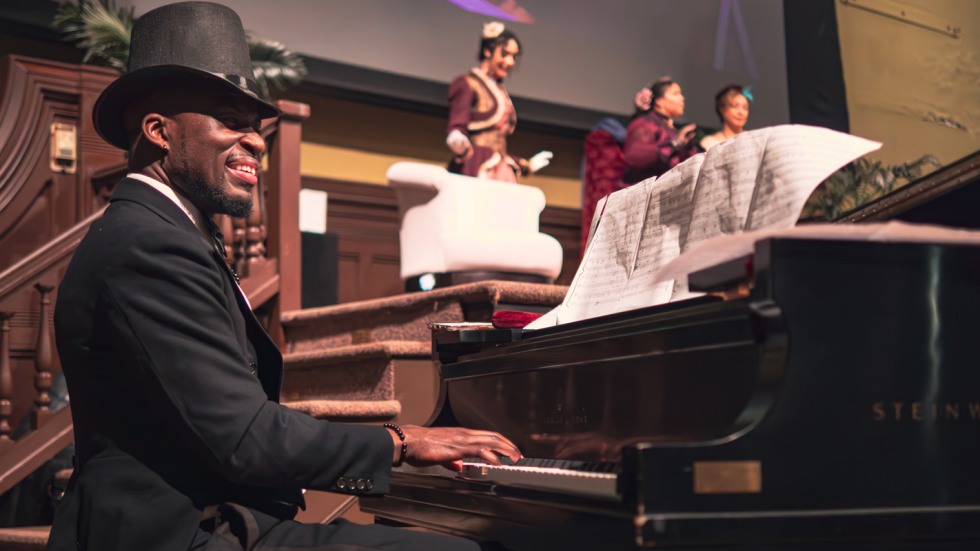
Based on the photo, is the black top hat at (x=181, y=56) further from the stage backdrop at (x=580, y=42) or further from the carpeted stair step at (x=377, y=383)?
the stage backdrop at (x=580, y=42)

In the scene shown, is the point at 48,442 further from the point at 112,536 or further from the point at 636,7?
the point at 636,7

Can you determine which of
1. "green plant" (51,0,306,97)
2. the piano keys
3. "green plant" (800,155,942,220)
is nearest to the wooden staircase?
"green plant" (51,0,306,97)

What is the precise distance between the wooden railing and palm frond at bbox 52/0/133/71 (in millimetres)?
411

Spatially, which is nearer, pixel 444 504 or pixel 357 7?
pixel 444 504

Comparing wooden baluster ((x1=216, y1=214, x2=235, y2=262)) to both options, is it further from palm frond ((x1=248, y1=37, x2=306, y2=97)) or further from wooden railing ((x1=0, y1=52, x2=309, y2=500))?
palm frond ((x1=248, y1=37, x2=306, y2=97))

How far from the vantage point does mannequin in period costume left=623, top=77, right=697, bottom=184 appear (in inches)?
259

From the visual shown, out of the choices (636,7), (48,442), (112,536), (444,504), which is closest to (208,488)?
(112,536)

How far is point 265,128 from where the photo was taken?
17.7 feet

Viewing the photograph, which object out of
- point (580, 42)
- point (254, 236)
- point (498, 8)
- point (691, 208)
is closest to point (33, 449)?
point (254, 236)

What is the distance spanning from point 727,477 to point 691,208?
0.85 m

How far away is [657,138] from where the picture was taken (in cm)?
661

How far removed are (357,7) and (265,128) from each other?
272cm

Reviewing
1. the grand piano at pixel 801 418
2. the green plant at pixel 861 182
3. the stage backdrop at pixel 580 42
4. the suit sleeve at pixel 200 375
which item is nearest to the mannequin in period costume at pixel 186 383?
the suit sleeve at pixel 200 375

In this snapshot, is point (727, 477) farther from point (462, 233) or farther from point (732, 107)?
point (732, 107)
